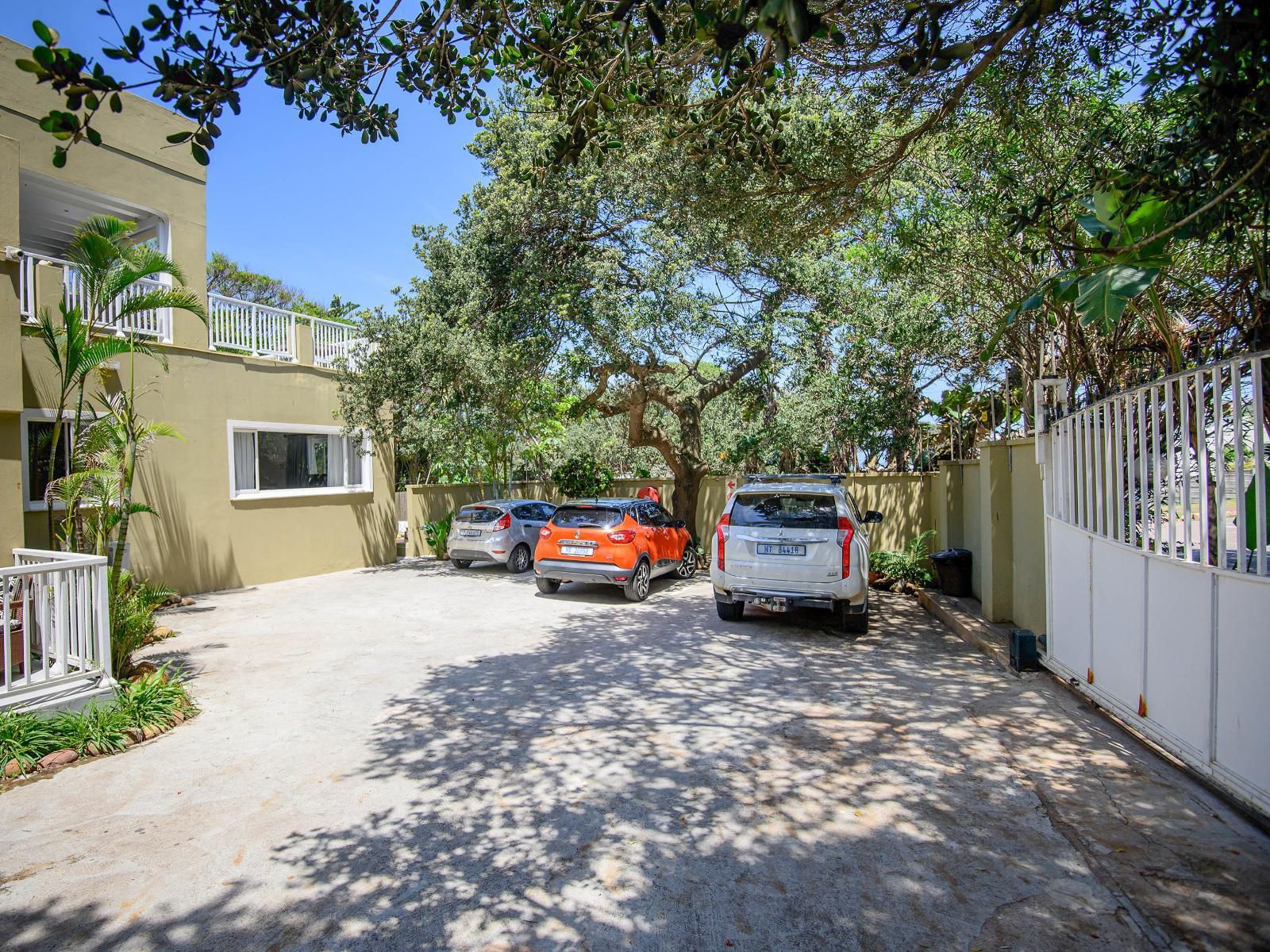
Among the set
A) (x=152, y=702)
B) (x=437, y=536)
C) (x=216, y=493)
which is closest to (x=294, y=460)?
(x=216, y=493)

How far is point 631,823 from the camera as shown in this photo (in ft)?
13.2

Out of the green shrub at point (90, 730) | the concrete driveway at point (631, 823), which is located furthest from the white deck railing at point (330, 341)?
the green shrub at point (90, 730)

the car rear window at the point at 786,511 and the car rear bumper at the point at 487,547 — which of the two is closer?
the car rear window at the point at 786,511

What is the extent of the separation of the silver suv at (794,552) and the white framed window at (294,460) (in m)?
9.05

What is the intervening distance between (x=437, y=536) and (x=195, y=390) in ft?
20.8

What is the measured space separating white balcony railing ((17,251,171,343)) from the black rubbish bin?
1105 cm

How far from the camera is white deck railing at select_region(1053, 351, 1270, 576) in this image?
359 centimetres

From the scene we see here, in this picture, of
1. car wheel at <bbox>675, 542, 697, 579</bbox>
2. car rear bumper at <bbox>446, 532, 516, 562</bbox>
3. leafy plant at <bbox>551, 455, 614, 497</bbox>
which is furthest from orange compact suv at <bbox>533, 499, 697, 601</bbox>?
leafy plant at <bbox>551, 455, 614, 497</bbox>

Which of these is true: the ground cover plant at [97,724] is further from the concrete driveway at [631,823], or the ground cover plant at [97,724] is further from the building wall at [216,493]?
the building wall at [216,493]

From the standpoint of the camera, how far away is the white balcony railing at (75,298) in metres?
9.84

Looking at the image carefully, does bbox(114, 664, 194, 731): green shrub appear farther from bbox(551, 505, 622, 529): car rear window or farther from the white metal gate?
the white metal gate

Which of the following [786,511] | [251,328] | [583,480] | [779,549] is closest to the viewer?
[779,549]

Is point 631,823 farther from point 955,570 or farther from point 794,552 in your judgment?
point 955,570

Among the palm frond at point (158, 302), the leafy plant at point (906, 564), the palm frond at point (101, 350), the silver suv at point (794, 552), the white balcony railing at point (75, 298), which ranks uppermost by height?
the white balcony railing at point (75, 298)
